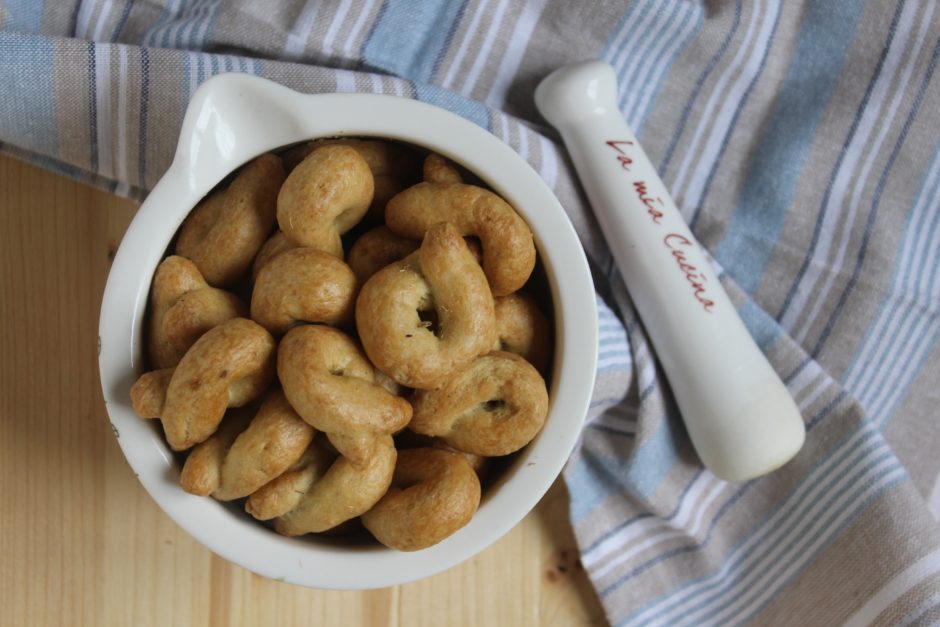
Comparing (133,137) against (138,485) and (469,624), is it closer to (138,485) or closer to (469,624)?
(138,485)

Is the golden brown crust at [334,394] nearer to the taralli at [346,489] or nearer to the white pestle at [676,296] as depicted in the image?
the taralli at [346,489]

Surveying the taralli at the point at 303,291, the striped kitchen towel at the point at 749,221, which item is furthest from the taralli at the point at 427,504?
the striped kitchen towel at the point at 749,221

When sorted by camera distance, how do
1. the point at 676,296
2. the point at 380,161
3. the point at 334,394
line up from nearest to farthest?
the point at 334,394 < the point at 380,161 < the point at 676,296

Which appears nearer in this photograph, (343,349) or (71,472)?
(343,349)

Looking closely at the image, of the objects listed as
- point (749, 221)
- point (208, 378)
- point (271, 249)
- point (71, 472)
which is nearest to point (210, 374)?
point (208, 378)

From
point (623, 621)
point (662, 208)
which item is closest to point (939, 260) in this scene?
point (662, 208)

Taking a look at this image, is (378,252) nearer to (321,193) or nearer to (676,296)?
(321,193)

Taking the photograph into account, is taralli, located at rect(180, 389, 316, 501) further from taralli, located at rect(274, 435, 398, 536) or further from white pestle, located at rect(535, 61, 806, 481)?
white pestle, located at rect(535, 61, 806, 481)
